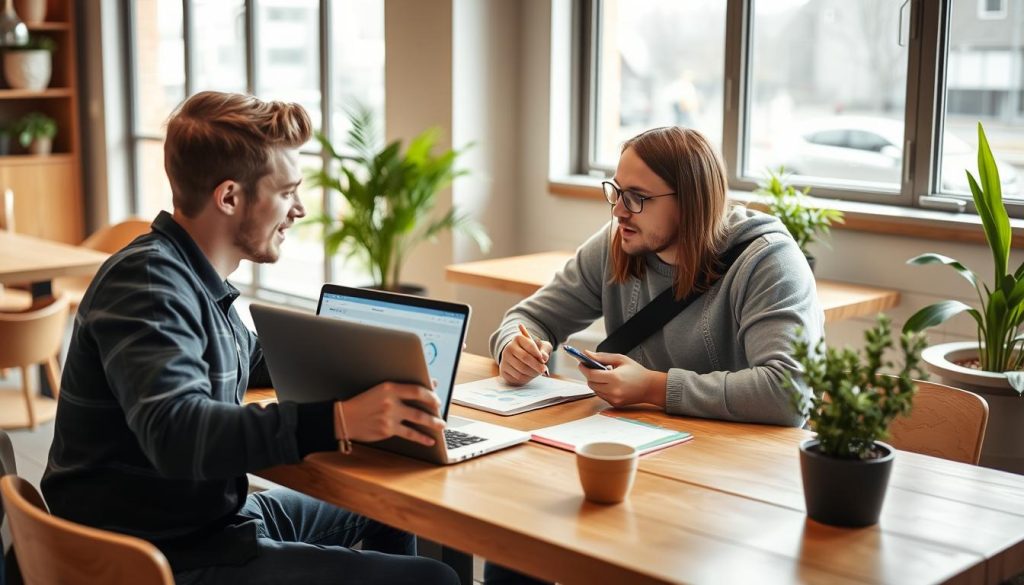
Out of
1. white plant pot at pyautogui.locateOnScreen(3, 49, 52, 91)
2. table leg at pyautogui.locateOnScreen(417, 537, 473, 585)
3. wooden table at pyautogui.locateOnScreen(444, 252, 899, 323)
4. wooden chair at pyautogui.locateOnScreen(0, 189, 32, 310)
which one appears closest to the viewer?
table leg at pyautogui.locateOnScreen(417, 537, 473, 585)

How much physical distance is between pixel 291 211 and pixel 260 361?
0.40 m

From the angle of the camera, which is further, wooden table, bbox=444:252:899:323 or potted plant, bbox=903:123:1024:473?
wooden table, bbox=444:252:899:323

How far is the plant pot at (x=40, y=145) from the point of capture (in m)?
6.84

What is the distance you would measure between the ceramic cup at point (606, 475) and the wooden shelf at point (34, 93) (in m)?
5.96

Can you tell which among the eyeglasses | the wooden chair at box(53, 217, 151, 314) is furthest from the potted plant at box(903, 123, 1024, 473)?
the wooden chair at box(53, 217, 151, 314)

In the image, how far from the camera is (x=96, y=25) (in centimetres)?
690

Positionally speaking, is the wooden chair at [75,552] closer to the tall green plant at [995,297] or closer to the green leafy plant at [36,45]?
the tall green plant at [995,297]

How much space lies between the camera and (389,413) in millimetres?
1681

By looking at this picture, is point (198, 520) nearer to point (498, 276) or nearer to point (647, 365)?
point (647, 365)

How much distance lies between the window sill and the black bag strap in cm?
112

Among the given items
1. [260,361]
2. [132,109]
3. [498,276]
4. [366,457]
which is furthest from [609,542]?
[132,109]

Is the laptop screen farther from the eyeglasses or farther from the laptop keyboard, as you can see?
the eyeglasses

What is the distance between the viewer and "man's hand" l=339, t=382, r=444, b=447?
1.68 m

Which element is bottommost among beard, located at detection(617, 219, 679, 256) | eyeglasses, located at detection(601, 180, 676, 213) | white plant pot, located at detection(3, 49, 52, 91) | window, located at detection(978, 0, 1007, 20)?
beard, located at detection(617, 219, 679, 256)
